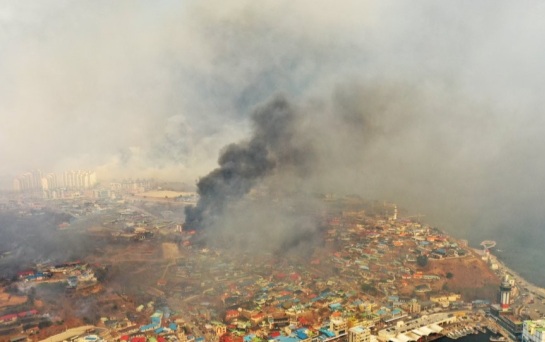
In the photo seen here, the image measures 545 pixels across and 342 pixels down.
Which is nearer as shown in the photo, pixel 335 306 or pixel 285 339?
pixel 285 339

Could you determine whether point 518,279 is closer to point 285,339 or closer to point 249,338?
point 285,339

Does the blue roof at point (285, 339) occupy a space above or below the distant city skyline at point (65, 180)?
below

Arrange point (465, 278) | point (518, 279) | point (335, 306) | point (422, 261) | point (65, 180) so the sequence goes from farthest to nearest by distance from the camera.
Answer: point (65, 180) → point (518, 279) → point (422, 261) → point (465, 278) → point (335, 306)

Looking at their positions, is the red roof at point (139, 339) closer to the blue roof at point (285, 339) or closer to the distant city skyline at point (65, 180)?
the blue roof at point (285, 339)

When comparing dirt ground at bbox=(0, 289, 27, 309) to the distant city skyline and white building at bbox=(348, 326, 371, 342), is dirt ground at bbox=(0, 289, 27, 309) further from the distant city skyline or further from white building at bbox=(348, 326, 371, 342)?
white building at bbox=(348, 326, 371, 342)

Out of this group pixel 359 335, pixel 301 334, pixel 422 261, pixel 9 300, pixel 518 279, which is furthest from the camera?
pixel 518 279

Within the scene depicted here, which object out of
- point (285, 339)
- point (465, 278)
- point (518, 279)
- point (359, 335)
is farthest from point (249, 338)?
point (518, 279)

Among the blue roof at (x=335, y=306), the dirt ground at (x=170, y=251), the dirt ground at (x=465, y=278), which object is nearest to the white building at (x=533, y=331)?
the dirt ground at (x=465, y=278)

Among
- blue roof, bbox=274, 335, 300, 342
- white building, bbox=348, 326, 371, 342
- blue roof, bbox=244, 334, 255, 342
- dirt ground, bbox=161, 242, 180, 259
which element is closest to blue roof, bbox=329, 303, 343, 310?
white building, bbox=348, 326, 371, 342

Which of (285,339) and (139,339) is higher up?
(139,339)
